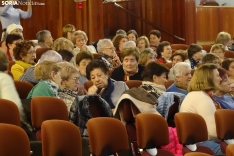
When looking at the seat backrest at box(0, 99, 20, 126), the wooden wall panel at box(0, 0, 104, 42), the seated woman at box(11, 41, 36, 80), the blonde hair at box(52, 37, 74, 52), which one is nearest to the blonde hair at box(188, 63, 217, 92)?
the seat backrest at box(0, 99, 20, 126)

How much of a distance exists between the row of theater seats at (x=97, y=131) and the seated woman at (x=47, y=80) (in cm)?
36

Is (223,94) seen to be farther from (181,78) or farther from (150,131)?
(150,131)

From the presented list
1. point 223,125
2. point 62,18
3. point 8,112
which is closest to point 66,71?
point 8,112

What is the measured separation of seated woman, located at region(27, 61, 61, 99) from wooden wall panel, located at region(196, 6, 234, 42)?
7.21 m

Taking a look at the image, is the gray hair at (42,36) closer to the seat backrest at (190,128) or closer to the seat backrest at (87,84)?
the seat backrest at (87,84)

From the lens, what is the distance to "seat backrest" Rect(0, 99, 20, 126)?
3.85 metres

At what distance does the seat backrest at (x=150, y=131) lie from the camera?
12.7ft

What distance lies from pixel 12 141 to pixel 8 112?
70 cm

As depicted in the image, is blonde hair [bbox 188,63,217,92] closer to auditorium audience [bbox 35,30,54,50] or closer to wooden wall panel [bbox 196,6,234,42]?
auditorium audience [bbox 35,30,54,50]

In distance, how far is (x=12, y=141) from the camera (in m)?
3.20

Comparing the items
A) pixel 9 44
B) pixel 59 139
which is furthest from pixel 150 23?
pixel 59 139

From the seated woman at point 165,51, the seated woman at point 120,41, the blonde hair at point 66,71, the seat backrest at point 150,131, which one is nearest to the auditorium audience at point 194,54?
the seated woman at point 165,51

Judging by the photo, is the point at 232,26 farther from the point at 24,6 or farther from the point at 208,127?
the point at 208,127

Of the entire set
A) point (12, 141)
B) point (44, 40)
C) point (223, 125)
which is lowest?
point (223, 125)
